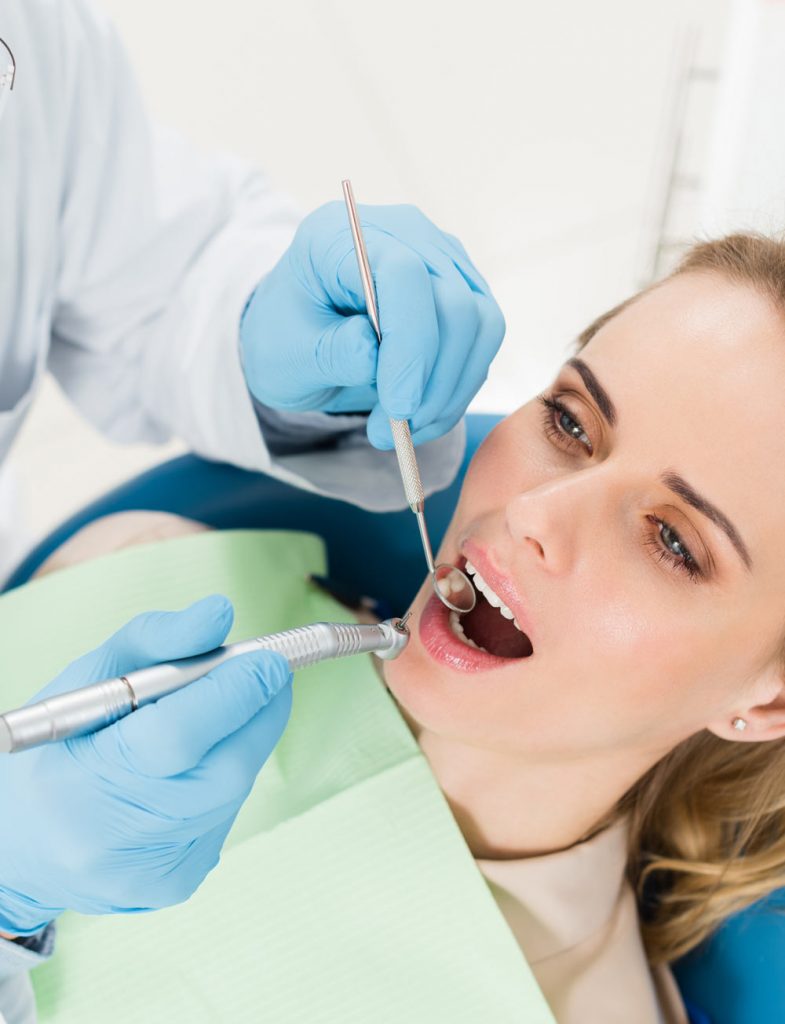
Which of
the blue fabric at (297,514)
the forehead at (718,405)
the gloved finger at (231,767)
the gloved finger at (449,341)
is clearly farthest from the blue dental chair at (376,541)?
the gloved finger at (231,767)

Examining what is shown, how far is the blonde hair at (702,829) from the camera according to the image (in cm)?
123

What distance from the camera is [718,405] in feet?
3.12

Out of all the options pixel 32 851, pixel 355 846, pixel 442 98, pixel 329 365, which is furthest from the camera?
pixel 442 98

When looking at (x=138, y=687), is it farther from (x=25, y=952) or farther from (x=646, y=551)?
(x=646, y=551)

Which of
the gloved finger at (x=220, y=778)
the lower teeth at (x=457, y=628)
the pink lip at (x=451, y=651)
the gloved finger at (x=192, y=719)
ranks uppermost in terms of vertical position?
the gloved finger at (x=192, y=719)

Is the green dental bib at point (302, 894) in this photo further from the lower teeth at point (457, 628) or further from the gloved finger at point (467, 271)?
the gloved finger at point (467, 271)

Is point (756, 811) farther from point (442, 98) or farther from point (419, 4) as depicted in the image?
point (419, 4)

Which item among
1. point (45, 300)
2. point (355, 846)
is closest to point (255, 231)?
point (45, 300)

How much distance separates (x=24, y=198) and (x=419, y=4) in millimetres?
2329

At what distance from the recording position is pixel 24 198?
1.16 meters

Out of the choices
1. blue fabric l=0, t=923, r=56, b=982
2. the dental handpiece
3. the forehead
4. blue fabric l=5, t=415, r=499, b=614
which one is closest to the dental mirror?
the dental handpiece

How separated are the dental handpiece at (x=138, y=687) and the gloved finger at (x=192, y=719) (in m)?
0.01

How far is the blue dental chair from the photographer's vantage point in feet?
4.18

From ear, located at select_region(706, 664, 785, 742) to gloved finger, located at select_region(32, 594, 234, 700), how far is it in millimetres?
556
